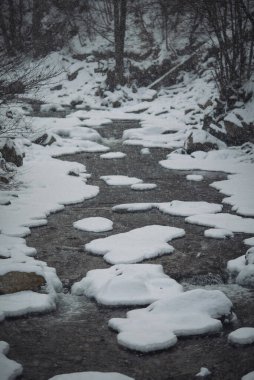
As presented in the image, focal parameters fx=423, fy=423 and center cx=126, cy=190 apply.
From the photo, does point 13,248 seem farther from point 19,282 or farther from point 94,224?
point 94,224

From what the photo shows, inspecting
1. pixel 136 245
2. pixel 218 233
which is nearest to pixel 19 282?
pixel 136 245

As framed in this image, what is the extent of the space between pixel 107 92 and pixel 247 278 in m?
13.8

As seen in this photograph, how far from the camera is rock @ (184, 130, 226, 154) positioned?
9133 millimetres

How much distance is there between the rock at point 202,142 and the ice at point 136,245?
4383 mm

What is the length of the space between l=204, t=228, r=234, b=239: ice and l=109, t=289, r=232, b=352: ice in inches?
58.7

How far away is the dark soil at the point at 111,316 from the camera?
2.69 metres

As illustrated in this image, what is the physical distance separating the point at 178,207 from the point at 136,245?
147 centimetres

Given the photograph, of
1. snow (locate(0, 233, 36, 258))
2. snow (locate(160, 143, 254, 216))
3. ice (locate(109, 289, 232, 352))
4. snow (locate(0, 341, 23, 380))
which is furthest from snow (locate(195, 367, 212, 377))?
snow (locate(160, 143, 254, 216))

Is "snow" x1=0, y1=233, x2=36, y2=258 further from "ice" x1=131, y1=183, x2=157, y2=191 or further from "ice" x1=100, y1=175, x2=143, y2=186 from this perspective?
"ice" x1=100, y1=175, x2=143, y2=186

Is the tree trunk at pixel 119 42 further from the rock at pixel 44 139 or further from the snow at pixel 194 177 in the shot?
the snow at pixel 194 177

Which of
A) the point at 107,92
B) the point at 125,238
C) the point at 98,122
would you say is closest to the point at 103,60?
the point at 107,92

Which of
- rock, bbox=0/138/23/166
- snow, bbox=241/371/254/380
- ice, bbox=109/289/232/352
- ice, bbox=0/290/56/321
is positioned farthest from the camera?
rock, bbox=0/138/23/166

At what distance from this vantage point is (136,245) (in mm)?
4562

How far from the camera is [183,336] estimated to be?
2990 mm
